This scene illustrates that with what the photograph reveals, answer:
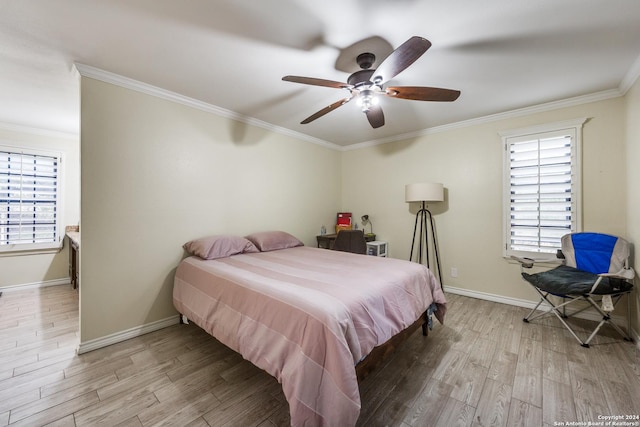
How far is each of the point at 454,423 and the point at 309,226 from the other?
316 cm

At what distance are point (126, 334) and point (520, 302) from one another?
4392 mm

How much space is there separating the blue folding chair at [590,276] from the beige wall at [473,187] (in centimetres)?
29

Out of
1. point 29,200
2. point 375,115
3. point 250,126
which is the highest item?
point 250,126

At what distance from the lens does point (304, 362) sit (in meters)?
1.28

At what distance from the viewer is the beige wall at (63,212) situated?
359 cm

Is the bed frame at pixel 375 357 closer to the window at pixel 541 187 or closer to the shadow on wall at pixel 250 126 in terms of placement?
the window at pixel 541 187

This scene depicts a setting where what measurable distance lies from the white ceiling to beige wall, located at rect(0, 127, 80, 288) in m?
1.10

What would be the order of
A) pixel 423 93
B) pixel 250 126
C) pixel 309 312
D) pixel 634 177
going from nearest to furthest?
pixel 309 312
pixel 423 93
pixel 634 177
pixel 250 126

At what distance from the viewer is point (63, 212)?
13.2 ft

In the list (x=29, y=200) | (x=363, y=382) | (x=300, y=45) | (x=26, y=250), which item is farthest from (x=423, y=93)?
(x=26, y=250)

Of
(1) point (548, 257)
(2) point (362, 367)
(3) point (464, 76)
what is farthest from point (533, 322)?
(3) point (464, 76)

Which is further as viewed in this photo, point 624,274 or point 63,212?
point 63,212

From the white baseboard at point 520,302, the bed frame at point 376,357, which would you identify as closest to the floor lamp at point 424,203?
the white baseboard at point 520,302

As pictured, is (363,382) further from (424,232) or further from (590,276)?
(424,232)
